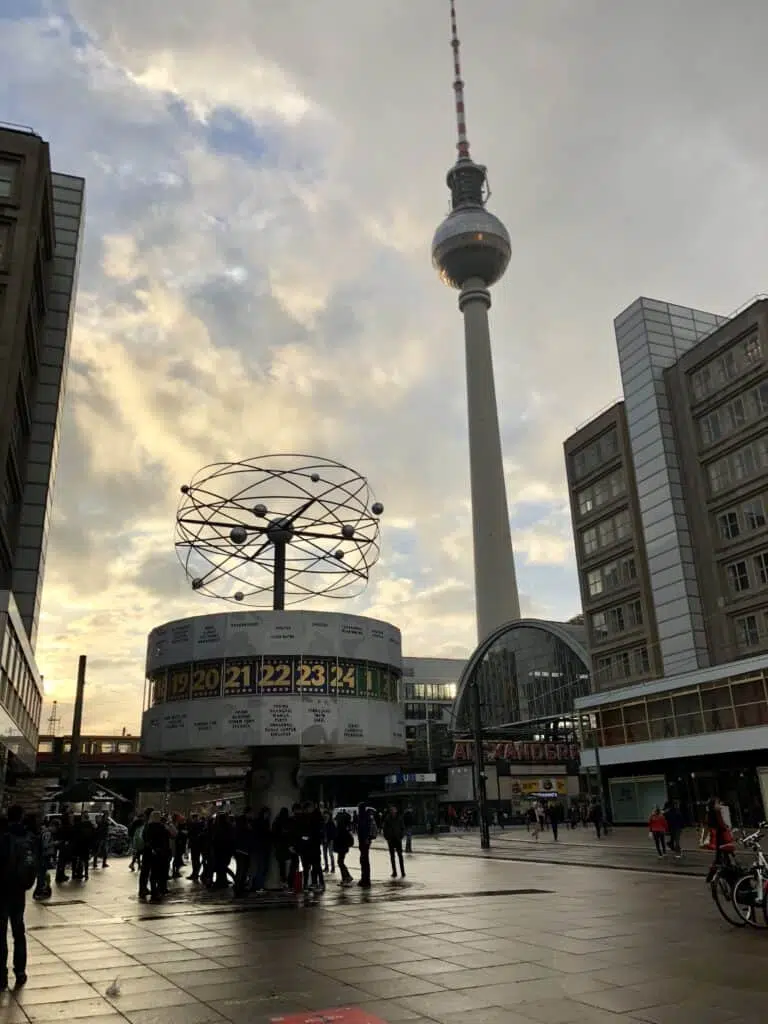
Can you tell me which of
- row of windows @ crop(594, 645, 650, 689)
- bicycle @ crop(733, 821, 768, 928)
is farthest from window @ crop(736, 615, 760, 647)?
bicycle @ crop(733, 821, 768, 928)

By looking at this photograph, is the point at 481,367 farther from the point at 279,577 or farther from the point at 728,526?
the point at 279,577

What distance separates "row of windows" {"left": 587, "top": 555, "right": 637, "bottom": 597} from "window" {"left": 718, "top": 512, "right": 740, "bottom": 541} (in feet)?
24.7

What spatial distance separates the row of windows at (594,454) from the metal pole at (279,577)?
145 ft

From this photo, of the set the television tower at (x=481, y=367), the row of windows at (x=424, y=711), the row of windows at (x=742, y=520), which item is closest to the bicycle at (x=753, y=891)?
the row of windows at (x=742, y=520)

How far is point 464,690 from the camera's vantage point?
86125mm

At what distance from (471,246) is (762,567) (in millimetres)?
93226

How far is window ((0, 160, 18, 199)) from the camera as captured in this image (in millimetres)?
43938

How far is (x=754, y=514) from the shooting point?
4975cm

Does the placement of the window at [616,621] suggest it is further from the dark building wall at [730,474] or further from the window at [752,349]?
the window at [752,349]

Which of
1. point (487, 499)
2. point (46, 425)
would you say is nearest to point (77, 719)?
point (46, 425)

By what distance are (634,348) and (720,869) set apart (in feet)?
168

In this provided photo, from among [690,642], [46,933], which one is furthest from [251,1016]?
[690,642]

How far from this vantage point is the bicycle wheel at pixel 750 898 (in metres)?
12.8

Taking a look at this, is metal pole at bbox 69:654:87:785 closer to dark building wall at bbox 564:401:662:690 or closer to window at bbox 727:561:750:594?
dark building wall at bbox 564:401:662:690
